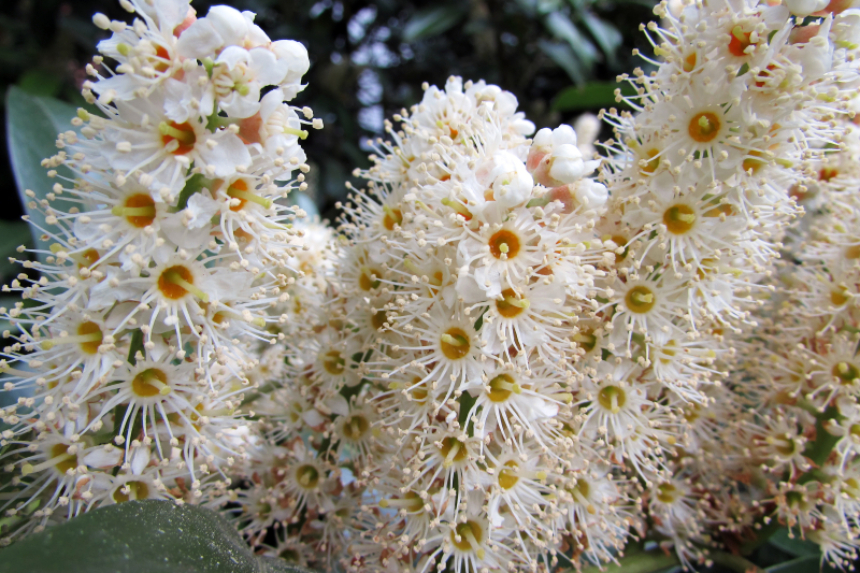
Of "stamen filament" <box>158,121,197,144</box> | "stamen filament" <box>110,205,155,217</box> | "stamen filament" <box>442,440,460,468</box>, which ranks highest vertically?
"stamen filament" <box>158,121,197,144</box>

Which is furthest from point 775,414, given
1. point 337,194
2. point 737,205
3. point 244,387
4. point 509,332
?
point 337,194

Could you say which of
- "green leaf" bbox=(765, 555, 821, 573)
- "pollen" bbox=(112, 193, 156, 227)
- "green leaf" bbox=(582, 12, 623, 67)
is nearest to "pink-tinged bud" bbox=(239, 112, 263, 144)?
"pollen" bbox=(112, 193, 156, 227)

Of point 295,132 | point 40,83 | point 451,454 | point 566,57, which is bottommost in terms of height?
point 451,454

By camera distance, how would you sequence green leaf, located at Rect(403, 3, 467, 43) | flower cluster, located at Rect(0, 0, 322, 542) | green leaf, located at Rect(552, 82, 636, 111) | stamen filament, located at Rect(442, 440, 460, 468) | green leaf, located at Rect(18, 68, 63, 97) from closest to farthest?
flower cluster, located at Rect(0, 0, 322, 542) → stamen filament, located at Rect(442, 440, 460, 468) → green leaf, located at Rect(552, 82, 636, 111) → green leaf, located at Rect(18, 68, 63, 97) → green leaf, located at Rect(403, 3, 467, 43)

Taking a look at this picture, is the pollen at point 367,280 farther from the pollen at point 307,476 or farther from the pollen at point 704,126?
the pollen at point 704,126

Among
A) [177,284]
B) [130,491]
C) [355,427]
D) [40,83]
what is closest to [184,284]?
[177,284]

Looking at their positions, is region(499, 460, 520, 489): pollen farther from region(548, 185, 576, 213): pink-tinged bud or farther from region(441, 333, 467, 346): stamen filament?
region(548, 185, 576, 213): pink-tinged bud

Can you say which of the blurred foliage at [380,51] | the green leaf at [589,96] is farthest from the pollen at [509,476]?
the blurred foliage at [380,51]

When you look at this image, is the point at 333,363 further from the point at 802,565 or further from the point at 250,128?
the point at 802,565
